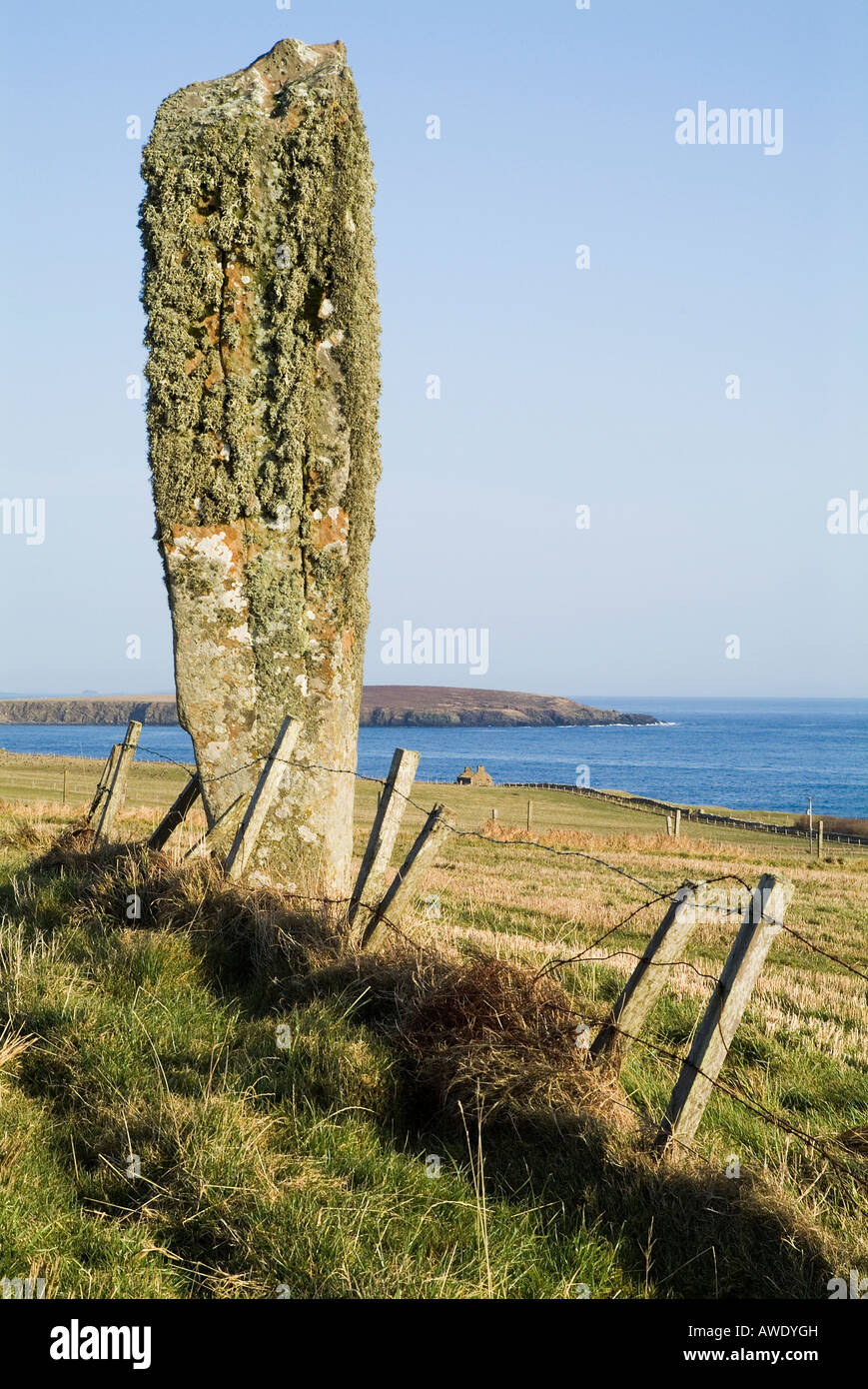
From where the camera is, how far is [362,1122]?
4.76 metres

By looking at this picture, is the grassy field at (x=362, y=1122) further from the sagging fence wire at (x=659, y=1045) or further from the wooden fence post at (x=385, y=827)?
the wooden fence post at (x=385, y=827)

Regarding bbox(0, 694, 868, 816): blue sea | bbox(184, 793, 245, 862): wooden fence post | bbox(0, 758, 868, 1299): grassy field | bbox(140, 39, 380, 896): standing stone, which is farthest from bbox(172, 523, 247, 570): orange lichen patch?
bbox(0, 694, 868, 816): blue sea

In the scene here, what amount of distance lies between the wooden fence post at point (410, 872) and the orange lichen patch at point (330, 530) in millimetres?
3639

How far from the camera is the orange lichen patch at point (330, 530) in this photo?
9.13m

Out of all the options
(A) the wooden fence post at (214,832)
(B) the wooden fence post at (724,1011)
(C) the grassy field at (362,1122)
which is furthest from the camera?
(A) the wooden fence post at (214,832)

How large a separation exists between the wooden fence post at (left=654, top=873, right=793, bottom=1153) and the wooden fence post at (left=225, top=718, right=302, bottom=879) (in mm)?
4104

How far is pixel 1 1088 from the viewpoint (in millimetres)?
4789

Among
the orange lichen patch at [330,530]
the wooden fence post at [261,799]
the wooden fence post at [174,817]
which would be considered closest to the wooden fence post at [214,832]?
the wooden fence post at [174,817]

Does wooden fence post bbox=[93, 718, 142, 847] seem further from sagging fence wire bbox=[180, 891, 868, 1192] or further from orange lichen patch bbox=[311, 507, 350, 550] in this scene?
sagging fence wire bbox=[180, 891, 868, 1192]

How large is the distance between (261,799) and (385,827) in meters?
1.61

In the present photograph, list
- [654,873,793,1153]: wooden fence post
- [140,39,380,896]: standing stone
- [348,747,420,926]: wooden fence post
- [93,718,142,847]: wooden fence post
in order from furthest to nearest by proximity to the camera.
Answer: [93,718,142,847]: wooden fence post
[140,39,380,896]: standing stone
[348,747,420,926]: wooden fence post
[654,873,793,1153]: wooden fence post

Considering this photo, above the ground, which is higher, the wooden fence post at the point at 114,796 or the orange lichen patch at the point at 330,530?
the orange lichen patch at the point at 330,530

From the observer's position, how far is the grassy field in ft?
12.4
